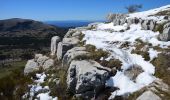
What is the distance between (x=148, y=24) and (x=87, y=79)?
24908mm

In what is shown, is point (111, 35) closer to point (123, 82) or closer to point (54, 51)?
point (54, 51)

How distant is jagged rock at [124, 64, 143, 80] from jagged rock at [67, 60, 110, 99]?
249 centimetres

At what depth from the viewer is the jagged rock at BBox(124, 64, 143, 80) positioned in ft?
110

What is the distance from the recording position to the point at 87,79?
31.6m

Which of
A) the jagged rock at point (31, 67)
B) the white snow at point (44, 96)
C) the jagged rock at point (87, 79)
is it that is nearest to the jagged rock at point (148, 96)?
the jagged rock at point (87, 79)

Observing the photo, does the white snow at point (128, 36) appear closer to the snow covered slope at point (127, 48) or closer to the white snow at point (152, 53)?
the snow covered slope at point (127, 48)

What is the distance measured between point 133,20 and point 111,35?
717 centimetres

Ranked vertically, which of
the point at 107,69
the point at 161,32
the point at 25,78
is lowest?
the point at 25,78

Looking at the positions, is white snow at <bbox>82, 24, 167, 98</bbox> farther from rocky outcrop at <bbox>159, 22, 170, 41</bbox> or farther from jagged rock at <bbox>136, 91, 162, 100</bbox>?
jagged rock at <bbox>136, 91, 162, 100</bbox>

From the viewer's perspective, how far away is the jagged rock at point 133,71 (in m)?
33.6

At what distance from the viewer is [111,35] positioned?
176 ft

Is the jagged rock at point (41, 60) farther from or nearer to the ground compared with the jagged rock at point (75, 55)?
nearer to the ground

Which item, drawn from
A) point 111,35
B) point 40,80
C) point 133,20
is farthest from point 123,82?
point 133,20

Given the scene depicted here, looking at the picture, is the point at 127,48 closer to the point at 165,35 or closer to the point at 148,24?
the point at 165,35
